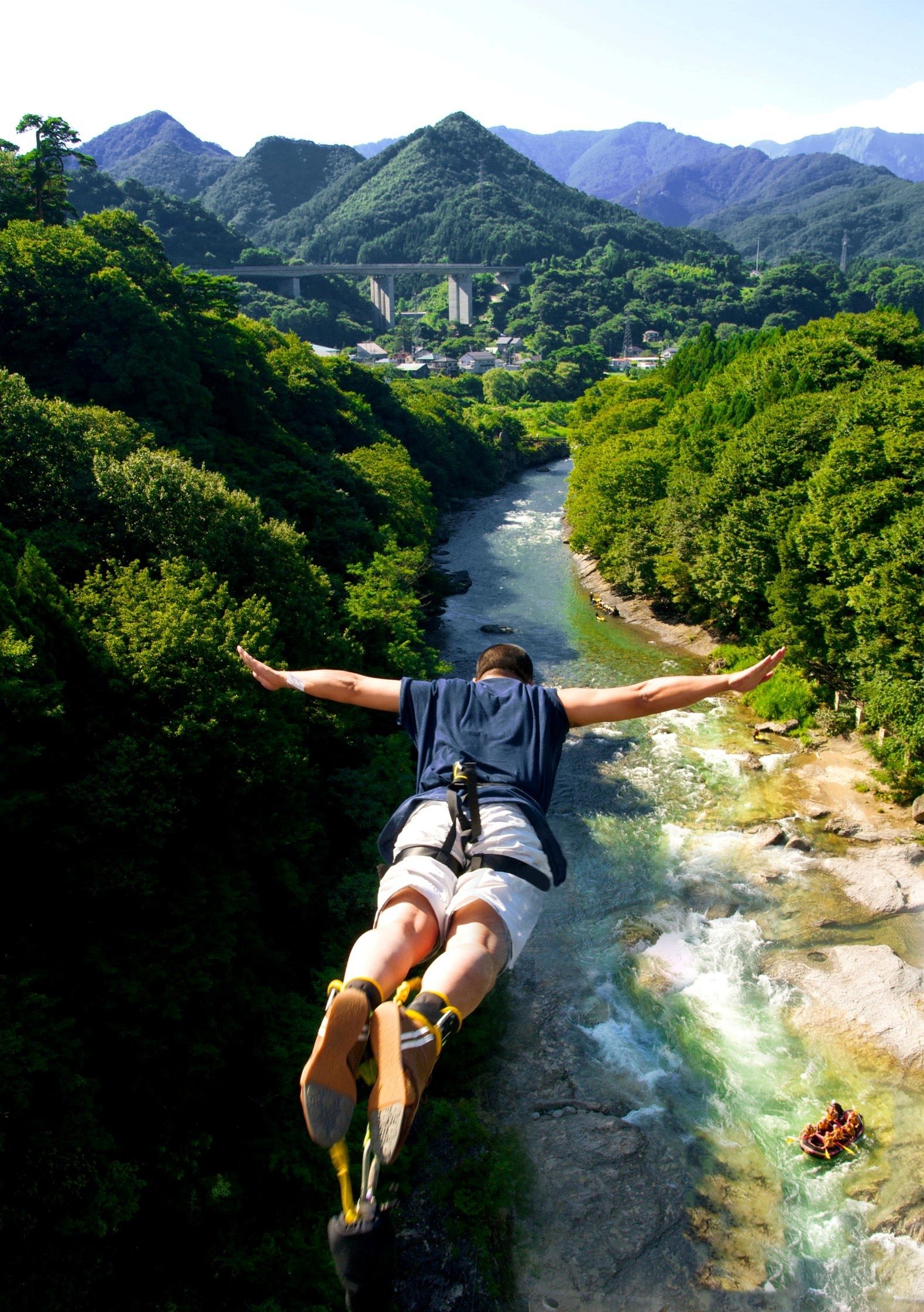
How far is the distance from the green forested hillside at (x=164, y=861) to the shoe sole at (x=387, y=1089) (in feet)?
27.3

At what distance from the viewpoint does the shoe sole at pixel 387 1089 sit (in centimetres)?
354

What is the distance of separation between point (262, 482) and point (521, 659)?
27985 millimetres

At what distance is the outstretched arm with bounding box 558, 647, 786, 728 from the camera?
4.83m

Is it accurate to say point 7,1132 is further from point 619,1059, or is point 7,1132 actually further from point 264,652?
point 619,1059

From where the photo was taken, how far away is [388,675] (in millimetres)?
25844

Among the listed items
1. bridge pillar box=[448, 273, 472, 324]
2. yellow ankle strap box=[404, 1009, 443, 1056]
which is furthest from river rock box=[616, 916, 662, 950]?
bridge pillar box=[448, 273, 472, 324]

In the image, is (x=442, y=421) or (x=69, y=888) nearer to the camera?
(x=69, y=888)

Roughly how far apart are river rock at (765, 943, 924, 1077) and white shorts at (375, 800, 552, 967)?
14.5 meters

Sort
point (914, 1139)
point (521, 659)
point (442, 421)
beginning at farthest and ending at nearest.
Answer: point (442, 421), point (914, 1139), point (521, 659)

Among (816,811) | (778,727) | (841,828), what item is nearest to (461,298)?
(778,727)

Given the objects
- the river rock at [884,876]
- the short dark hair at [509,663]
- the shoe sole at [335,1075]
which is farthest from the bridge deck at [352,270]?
the shoe sole at [335,1075]

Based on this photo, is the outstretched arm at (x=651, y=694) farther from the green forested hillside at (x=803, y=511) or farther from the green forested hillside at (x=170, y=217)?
the green forested hillside at (x=170, y=217)

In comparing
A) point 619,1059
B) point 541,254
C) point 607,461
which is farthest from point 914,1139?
point 541,254

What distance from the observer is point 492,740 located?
518 centimetres
